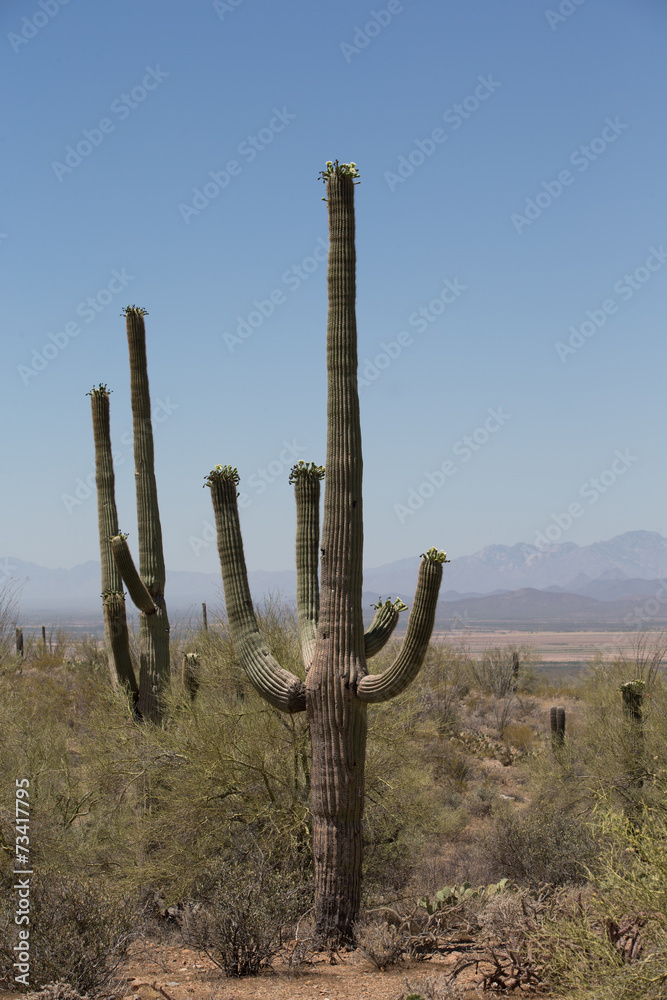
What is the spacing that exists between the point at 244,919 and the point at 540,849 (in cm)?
694

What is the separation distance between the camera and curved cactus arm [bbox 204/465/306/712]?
30.2 ft

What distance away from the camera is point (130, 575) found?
12.4 metres

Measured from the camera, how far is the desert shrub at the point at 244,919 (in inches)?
293

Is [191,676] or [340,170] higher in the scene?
[340,170]

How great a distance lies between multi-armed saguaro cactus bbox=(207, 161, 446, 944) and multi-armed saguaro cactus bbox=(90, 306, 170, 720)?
12.5ft

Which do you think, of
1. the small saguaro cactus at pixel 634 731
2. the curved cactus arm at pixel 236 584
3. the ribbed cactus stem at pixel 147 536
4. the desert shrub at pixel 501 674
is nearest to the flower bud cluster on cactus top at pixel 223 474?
the curved cactus arm at pixel 236 584

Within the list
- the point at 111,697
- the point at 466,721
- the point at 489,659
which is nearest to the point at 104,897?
the point at 111,697

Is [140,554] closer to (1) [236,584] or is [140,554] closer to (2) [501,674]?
(1) [236,584]

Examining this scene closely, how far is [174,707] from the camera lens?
12.8 metres

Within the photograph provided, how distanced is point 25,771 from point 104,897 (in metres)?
3.66

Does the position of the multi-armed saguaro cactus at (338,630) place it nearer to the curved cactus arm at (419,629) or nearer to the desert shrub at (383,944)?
the curved cactus arm at (419,629)

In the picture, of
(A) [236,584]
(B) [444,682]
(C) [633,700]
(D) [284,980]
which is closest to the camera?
(D) [284,980]

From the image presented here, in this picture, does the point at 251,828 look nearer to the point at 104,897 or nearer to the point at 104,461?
the point at 104,897

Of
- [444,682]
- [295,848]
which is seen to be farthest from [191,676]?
[444,682]
